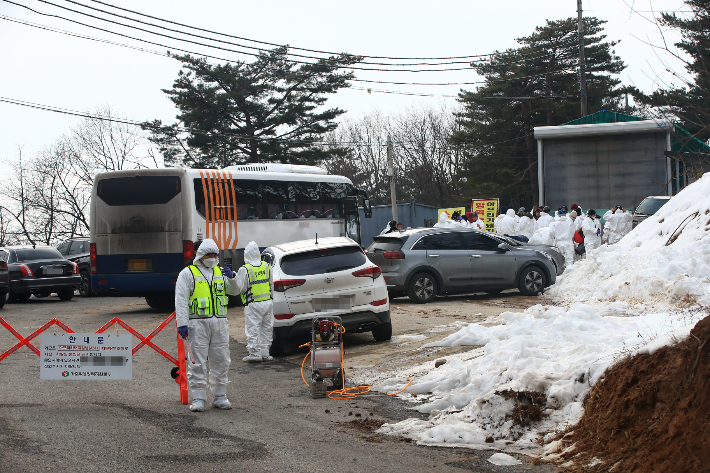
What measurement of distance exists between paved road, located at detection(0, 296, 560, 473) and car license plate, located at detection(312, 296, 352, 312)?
1.19 m

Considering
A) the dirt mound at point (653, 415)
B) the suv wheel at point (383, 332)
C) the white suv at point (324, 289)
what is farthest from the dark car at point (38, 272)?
the dirt mound at point (653, 415)

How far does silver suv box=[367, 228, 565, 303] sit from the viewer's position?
16641 mm

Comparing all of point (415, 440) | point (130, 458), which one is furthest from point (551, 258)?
point (130, 458)

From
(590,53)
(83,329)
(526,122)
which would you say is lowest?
(83,329)

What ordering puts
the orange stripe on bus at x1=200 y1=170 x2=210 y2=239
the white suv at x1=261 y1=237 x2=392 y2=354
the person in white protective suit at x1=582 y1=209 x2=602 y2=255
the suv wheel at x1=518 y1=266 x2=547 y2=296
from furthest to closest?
the person in white protective suit at x1=582 y1=209 x2=602 y2=255
the orange stripe on bus at x1=200 y1=170 x2=210 y2=239
the suv wheel at x1=518 y1=266 x2=547 y2=296
the white suv at x1=261 y1=237 x2=392 y2=354

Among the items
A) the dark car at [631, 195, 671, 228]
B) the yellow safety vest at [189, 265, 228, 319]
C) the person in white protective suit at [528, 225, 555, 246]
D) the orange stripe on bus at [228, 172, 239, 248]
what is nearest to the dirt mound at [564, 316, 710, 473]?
the yellow safety vest at [189, 265, 228, 319]

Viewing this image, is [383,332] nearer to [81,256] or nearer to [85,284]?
[85,284]

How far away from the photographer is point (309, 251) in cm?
1140

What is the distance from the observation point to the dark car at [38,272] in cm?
2112

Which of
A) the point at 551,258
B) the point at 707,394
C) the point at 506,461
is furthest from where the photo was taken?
the point at 551,258

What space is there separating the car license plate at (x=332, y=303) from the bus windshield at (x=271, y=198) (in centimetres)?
831

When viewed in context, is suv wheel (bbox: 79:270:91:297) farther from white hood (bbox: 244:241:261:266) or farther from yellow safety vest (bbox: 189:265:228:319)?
yellow safety vest (bbox: 189:265:228:319)

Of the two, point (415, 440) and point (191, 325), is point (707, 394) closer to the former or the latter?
point (415, 440)

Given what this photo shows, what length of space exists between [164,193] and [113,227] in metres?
1.58
